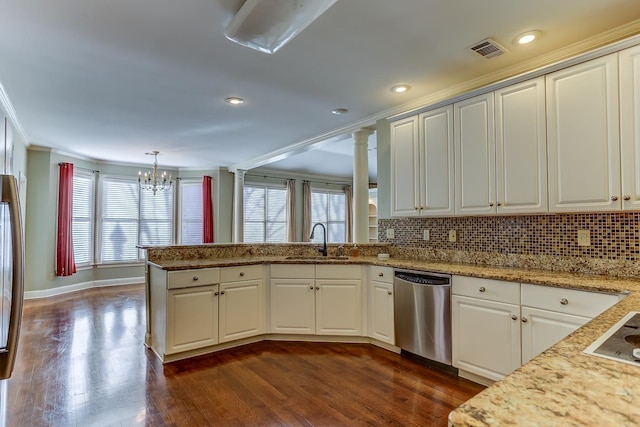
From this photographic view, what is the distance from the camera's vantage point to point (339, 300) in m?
3.53

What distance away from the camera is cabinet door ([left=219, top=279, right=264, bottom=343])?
333 centimetres

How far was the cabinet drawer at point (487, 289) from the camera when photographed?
7.86ft

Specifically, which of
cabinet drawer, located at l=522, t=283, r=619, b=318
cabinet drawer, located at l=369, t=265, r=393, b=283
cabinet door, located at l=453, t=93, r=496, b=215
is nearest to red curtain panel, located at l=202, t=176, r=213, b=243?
cabinet drawer, located at l=369, t=265, r=393, b=283

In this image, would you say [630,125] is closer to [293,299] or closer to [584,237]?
[584,237]

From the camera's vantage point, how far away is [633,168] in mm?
2133

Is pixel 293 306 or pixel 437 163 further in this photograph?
pixel 293 306

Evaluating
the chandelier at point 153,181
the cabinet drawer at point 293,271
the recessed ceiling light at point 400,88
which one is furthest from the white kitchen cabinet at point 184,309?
the chandelier at point 153,181

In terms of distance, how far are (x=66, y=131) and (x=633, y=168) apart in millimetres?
6344

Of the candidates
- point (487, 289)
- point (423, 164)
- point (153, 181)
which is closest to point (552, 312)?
point (487, 289)

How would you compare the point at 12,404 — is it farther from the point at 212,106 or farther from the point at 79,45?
the point at 212,106

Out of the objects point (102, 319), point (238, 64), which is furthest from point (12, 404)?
point (238, 64)

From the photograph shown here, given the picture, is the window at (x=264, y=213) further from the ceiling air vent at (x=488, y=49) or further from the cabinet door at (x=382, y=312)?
the ceiling air vent at (x=488, y=49)

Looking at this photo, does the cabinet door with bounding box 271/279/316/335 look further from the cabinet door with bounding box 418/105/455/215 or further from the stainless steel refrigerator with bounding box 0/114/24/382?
the stainless steel refrigerator with bounding box 0/114/24/382

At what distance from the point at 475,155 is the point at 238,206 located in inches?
218
